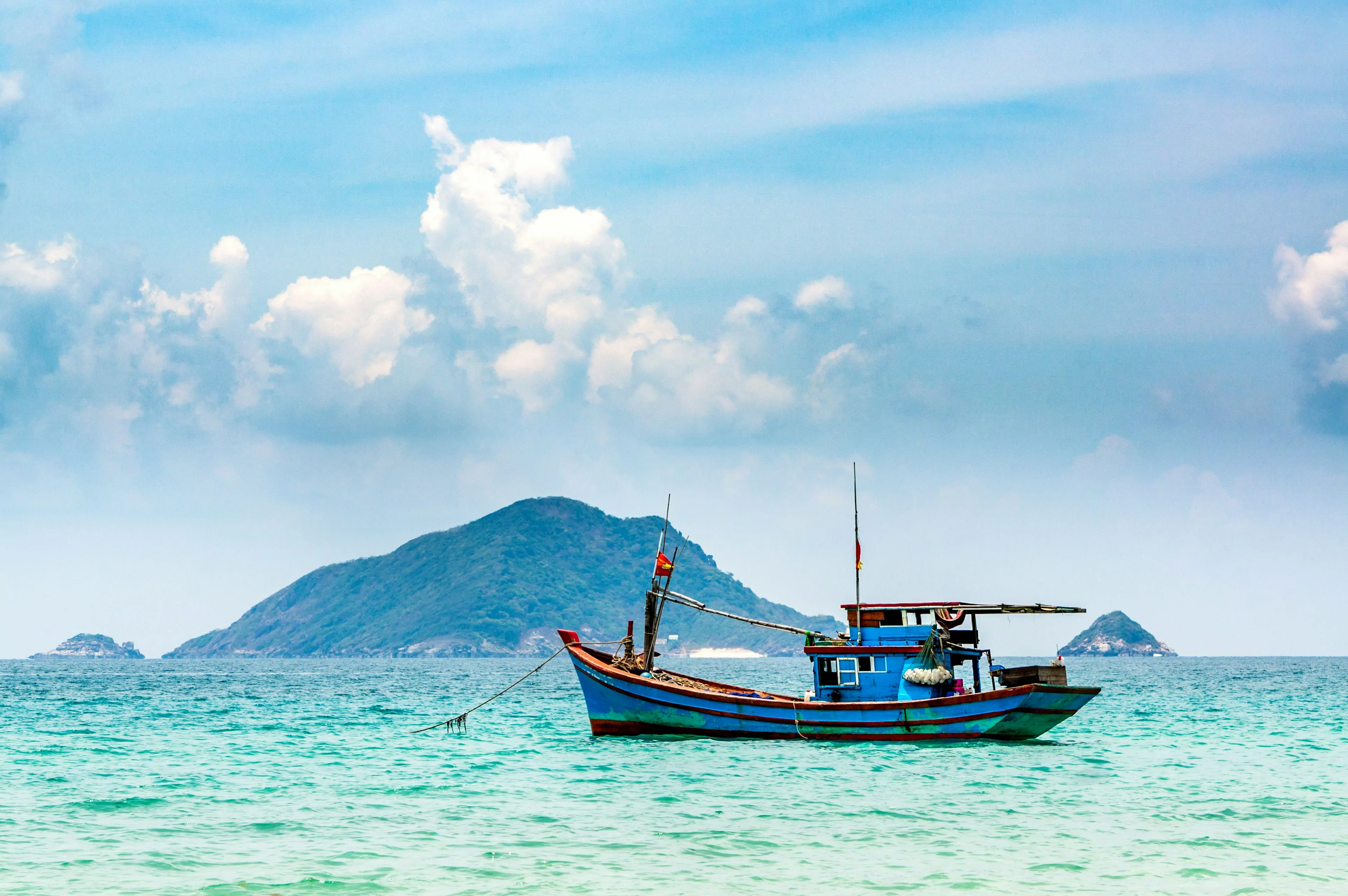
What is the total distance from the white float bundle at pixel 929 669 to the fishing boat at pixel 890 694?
0.12 ft

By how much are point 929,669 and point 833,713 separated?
351 centimetres

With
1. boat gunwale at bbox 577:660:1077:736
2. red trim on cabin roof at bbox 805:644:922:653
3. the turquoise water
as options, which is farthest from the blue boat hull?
red trim on cabin roof at bbox 805:644:922:653

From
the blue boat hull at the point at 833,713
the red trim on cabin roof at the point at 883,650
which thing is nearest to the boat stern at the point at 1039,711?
the blue boat hull at the point at 833,713

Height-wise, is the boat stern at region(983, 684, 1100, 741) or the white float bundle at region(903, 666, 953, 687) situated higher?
the white float bundle at region(903, 666, 953, 687)

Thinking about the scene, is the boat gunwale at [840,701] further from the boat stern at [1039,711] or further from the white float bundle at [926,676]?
the white float bundle at [926,676]

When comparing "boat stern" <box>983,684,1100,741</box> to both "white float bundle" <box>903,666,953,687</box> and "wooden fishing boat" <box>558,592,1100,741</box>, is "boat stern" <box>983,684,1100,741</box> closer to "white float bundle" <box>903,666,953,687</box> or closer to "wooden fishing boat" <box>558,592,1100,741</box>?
"wooden fishing boat" <box>558,592,1100,741</box>

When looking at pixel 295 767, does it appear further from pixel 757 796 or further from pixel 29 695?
pixel 29 695

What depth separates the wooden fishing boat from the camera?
Answer: 41312 mm

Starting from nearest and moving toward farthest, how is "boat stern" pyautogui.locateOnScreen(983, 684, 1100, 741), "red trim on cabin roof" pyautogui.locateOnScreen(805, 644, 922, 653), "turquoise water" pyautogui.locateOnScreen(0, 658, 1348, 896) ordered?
"turquoise water" pyautogui.locateOnScreen(0, 658, 1348, 896)
"boat stern" pyautogui.locateOnScreen(983, 684, 1100, 741)
"red trim on cabin roof" pyautogui.locateOnScreen(805, 644, 922, 653)

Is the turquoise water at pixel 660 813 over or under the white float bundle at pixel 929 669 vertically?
under

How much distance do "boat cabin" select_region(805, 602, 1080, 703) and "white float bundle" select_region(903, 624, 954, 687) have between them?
0.10 m

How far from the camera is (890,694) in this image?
42062 millimetres

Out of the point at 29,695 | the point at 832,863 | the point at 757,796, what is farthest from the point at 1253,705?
the point at 29,695

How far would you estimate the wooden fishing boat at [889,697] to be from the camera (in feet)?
136
